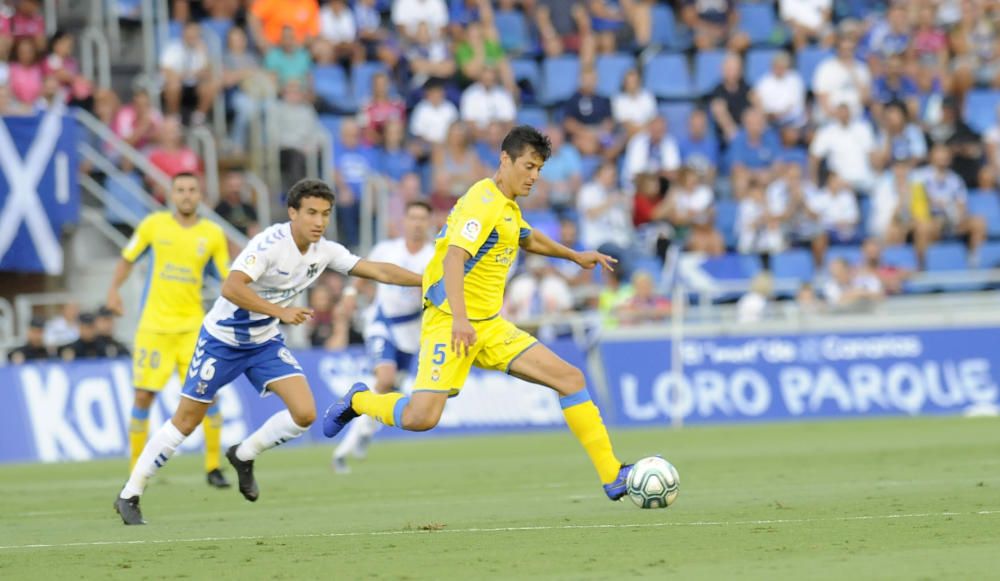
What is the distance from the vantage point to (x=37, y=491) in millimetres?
15766

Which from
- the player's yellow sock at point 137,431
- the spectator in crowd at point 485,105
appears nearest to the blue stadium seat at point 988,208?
the spectator in crowd at point 485,105

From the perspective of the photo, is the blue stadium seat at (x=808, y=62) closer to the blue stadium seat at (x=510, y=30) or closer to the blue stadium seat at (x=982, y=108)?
the blue stadium seat at (x=982, y=108)

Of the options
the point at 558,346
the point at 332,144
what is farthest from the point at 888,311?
the point at 332,144

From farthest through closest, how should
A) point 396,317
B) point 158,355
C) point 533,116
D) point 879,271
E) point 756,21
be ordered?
1. point 756,21
2. point 533,116
3. point 879,271
4. point 396,317
5. point 158,355

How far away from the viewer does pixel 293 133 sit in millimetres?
26328

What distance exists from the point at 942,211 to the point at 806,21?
4.98 meters

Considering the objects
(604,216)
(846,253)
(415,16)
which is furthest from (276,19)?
(846,253)

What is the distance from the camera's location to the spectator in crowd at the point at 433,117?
91.1ft

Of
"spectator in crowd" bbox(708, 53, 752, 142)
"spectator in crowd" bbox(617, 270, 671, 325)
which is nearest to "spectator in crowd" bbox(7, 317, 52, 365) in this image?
"spectator in crowd" bbox(617, 270, 671, 325)

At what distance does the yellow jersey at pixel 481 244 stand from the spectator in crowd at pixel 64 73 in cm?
1412

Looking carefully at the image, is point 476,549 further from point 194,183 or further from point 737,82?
point 737,82

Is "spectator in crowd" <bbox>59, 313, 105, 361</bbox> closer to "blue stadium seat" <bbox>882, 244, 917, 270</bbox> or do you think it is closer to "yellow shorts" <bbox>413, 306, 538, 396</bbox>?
"yellow shorts" <bbox>413, 306, 538, 396</bbox>

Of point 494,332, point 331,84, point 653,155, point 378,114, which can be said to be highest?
point 331,84

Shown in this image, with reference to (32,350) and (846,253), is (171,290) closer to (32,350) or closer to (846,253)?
(32,350)
